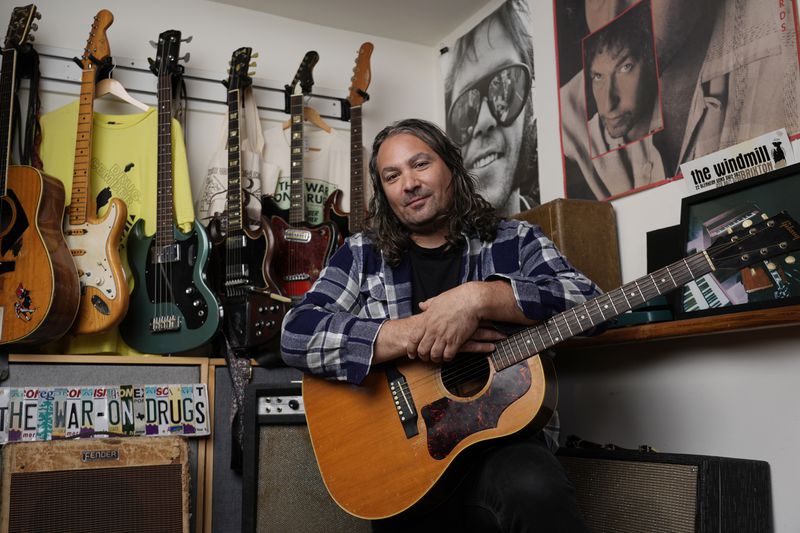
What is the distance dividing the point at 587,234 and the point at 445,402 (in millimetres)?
1000

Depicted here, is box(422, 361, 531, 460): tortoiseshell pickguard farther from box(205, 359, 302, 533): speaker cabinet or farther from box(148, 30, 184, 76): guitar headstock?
box(148, 30, 184, 76): guitar headstock

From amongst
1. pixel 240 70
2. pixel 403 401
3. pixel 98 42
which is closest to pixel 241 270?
pixel 240 70

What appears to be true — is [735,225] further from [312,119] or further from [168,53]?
[168,53]

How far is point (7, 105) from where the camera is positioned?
7.82 ft

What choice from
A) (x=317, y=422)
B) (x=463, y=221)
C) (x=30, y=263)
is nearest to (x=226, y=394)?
(x=30, y=263)

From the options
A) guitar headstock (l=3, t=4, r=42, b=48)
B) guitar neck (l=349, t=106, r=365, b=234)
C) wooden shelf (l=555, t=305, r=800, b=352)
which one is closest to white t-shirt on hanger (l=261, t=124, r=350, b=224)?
guitar neck (l=349, t=106, r=365, b=234)

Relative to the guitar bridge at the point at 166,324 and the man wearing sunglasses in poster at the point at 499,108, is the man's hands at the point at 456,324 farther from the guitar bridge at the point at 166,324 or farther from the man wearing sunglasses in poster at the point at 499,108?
the man wearing sunglasses in poster at the point at 499,108

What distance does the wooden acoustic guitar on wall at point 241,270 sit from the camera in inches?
94.7

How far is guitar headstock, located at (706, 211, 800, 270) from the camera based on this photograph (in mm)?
1229

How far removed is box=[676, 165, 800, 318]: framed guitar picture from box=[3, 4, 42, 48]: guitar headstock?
225 centimetres

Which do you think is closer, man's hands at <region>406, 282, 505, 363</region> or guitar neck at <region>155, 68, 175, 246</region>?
man's hands at <region>406, 282, 505, 363</region>

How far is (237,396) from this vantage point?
2396 millimetres

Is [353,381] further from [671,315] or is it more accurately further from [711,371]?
[711,371]

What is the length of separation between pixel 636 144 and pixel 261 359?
56.1 inches
